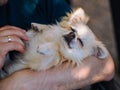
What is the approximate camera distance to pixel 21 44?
121 cm

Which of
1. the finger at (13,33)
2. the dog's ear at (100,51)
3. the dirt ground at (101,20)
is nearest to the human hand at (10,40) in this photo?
the finger at (13,33)

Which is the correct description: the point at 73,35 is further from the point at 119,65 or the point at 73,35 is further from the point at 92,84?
the point at 119,65

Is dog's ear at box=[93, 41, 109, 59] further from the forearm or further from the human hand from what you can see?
the human hand

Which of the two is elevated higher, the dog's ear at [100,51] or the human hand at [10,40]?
the human hand at [10,40]

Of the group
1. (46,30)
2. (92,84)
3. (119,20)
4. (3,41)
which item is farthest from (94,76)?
A: (119,20)

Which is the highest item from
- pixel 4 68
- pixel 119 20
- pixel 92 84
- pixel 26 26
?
pixel 119 20

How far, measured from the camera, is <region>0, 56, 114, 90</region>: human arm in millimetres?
1280

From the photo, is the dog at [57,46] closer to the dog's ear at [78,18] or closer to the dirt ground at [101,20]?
the dog's ear at [78,18]

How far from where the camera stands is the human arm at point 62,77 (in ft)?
4.20

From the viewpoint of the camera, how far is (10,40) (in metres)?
1.21

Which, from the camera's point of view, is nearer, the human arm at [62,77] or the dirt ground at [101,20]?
the human arm at [62,77]

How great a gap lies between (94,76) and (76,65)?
0.12 m

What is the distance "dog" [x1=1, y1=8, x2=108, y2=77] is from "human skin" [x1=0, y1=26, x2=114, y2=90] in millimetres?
27

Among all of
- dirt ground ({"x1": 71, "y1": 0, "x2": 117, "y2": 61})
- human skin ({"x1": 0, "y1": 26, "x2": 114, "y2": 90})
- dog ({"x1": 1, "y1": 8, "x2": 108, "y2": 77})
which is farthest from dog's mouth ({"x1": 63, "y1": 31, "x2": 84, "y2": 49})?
dirt ground ({"x1": 71, "y1": 0, "x2": 117, "y2": 61})
